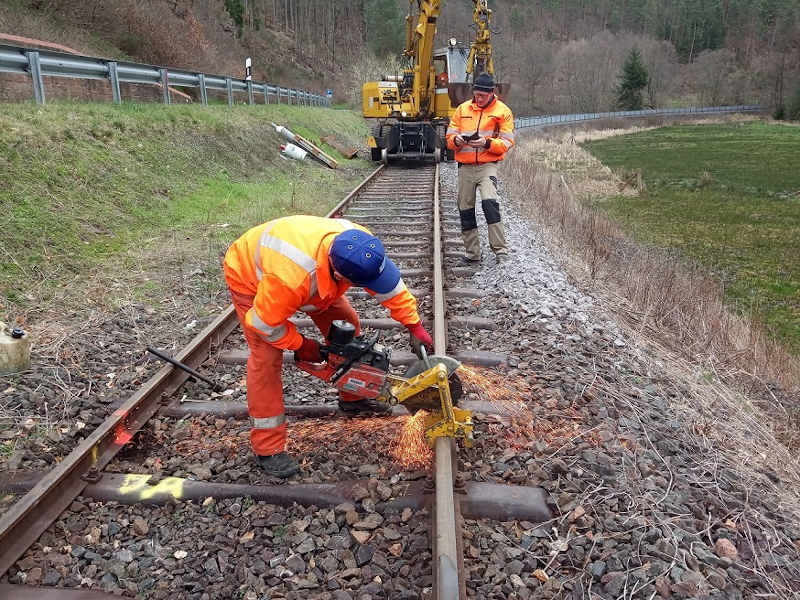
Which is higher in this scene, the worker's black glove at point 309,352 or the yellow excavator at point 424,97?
the yellow excavator at point 424,97

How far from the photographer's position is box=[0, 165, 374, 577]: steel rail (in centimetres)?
274

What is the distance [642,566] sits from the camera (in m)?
2.51

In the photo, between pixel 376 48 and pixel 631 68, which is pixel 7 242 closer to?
pixel 376 48

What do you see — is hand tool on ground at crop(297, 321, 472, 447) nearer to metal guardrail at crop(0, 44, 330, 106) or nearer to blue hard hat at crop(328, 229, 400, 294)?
blue hard hat at crop(328, 229, 400, 294)

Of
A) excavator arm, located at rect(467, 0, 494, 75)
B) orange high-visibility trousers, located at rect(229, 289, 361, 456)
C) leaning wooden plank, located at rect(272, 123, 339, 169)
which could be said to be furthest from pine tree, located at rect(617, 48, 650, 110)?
orange high-visibility trousers, located at rect(229, 289, 361, 456)

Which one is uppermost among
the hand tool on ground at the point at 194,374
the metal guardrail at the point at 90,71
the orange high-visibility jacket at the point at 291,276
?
the metal guardrail at the point at 90,71

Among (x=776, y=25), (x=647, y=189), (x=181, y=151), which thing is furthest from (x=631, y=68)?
(x=181, y=151)

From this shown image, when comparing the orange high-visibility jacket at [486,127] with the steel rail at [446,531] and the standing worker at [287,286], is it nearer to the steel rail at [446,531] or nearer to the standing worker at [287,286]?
the standing worker at [287,286]

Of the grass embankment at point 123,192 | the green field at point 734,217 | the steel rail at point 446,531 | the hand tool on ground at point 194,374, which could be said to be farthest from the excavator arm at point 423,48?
the steel rail at point 446,531

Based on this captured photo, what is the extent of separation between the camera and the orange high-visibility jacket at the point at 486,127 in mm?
6578

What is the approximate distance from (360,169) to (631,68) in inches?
2815

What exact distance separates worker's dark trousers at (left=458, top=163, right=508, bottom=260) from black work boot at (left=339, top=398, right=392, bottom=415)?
3.40 meters

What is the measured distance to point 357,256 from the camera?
283 cm

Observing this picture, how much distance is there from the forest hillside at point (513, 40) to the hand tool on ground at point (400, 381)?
559 inches
